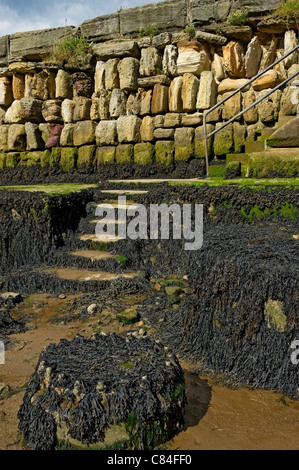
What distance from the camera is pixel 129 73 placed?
9.16 meters

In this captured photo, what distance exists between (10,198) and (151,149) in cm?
324

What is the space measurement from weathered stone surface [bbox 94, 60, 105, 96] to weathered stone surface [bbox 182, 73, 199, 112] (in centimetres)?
195

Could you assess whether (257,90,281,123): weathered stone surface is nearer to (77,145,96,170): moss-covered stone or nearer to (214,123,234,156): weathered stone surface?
(214,123,234,156): weathered stone surface

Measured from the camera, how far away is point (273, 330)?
3.28 metres

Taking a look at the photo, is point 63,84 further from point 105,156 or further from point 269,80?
point 269,80

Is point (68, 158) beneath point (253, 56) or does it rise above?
beneath

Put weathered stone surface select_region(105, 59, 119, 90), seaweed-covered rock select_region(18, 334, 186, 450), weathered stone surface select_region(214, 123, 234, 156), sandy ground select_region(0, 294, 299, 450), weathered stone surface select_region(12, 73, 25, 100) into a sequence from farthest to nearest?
weathered stone surface select_region(12, 73, 25, 100), weathered stone surface select_region(105, 59, 119, 90), weathered stone surface select_region(214, 123, 234, 156), sandy ground select_region(0, 294, 299, 450), seaweed-covered rock select_region(18, 334, 186, 450)

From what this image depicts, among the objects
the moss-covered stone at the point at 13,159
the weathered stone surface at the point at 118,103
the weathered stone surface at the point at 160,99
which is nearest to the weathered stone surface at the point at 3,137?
the moss-covered stone at the point at 13,159

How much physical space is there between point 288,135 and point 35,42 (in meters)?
6.74

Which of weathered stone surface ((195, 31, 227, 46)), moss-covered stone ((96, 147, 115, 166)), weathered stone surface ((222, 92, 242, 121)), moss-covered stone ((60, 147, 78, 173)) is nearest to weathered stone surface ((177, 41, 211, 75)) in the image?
weathered stone surface ((195, 31, 227, 46))

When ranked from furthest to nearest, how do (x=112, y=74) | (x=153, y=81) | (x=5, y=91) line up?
(x=5, y=91) → (x=112, y=74) → (x=153, y=81)

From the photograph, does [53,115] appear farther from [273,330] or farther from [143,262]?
[273,330]

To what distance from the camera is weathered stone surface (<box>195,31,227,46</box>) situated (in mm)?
8430

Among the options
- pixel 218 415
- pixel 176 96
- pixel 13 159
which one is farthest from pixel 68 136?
pixel 218 415
